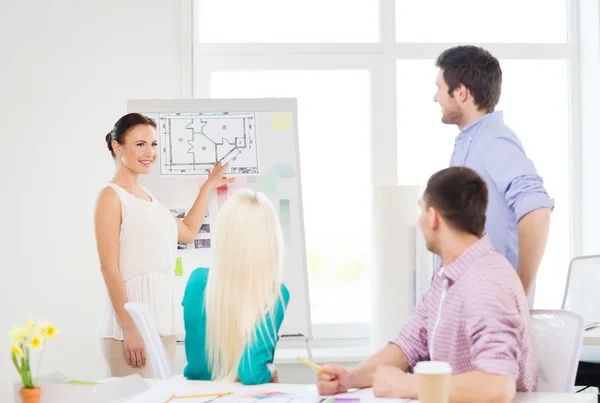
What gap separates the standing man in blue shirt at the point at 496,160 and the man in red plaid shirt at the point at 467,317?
568 mm

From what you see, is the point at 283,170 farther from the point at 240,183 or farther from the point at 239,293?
the point at 239,293

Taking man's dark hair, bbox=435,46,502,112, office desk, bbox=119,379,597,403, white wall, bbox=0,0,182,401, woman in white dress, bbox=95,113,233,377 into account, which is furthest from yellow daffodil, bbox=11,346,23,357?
white wall, bbox=0,0,182,401

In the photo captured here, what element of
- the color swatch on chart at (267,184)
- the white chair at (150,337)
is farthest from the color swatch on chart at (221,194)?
the white chair at (150,337)

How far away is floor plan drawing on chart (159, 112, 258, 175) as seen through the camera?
3.52 m

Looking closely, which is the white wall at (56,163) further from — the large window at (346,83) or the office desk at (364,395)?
the office desk at (364,395)

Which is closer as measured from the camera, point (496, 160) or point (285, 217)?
point (496, 160)

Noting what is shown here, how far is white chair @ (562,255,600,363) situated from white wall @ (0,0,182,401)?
248cm

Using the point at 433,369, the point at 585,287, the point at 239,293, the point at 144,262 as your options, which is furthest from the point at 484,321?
the point at 585,287

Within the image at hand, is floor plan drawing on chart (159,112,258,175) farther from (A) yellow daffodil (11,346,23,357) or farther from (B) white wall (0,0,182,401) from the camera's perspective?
(A) yellow daffodil (11,346,23,357)

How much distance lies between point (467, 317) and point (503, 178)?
2.76 feet

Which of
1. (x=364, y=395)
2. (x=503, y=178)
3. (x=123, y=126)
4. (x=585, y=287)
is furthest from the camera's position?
(x=585, y=287)

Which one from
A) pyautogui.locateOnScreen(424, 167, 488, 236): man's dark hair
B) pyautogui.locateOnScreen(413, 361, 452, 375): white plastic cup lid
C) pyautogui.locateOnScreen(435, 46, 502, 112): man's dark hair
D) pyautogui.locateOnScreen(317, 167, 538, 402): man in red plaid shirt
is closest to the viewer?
pyautogui.locateOnScreen(413, 361, 452, 375): white plastic cup lid

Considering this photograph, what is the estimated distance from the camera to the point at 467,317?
172cm

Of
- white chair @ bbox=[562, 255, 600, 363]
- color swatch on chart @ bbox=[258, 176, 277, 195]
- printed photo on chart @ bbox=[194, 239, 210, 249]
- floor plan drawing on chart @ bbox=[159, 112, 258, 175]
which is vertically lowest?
white chair @ bbox=[562, 255, 600, 363]
